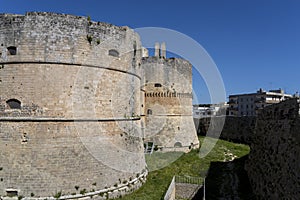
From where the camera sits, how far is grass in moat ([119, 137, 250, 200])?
1121 centimetres

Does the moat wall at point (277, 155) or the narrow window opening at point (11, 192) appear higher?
the moat wall at point (277, 155)

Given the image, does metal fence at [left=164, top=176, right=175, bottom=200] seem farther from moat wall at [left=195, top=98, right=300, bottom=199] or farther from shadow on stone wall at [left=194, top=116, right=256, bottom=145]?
shadow on stone wall at [left=194, top=116, right=256, bottom=145]

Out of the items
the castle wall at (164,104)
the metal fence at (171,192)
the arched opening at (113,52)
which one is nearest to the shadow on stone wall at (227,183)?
the metal fence at (171,192)

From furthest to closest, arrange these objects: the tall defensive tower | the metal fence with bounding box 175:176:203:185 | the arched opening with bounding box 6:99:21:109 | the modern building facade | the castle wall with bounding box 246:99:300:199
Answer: the modern building facade
the tall defensive tower
the metal fence with bounding box 175:176:203:185
the arched opening with bounding box 6:99:21:109
the castle wall with bounding box 246:99:300:199

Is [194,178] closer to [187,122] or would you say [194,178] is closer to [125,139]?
[125,139]

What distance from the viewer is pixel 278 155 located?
9.05 meters

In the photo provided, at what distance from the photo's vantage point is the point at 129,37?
1226 cm

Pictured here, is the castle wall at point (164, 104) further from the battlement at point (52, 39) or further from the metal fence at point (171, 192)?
the battlement at point (52, 39)

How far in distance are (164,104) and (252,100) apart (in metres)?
48.7

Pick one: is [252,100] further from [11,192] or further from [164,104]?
[11,192]

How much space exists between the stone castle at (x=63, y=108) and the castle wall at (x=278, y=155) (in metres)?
5.46

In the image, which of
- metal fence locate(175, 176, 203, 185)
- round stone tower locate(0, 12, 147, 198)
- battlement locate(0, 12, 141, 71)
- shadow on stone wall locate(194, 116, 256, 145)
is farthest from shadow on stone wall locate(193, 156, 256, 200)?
shadow on stone wall locate(194, 116, 256, 145)

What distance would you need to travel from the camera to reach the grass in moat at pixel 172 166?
36.8 feet

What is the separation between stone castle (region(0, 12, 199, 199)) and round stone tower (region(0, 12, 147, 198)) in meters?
0.03
